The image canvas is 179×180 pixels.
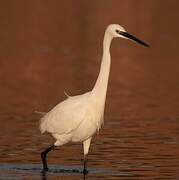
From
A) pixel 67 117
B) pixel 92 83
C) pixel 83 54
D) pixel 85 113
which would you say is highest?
pixel 85 113

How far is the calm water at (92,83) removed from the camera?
15938mm

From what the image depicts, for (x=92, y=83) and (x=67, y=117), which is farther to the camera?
(x=92, y=83)

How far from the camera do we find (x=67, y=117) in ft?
50.8

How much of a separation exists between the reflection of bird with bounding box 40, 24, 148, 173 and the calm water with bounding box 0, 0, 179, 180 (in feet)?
1.61

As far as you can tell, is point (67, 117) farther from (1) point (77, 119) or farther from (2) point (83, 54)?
(2) point (83, 54)

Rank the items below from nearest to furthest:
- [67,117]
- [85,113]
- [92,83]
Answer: [85,113]
[67,117]
[92,83]

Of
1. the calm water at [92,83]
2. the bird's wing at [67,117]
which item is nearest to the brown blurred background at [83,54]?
the calm water at [92,83]

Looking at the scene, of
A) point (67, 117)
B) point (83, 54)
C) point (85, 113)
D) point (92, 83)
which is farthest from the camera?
point (83, 54)

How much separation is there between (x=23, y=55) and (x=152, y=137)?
13.6 meters

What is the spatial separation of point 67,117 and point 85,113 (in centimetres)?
30

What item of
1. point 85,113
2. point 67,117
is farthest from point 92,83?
point 85,113

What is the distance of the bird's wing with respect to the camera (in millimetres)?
15367

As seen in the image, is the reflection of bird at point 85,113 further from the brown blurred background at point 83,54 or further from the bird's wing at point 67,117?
the brown blurred background at point 83,54

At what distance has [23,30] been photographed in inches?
1508
